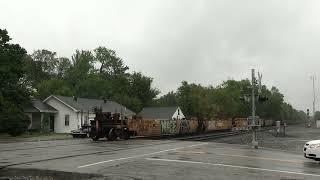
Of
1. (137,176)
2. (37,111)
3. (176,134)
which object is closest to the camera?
(137,176)

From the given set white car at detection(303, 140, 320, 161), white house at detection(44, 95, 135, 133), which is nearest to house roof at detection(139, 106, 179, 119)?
white house at detection(44, 95, 135, 133)

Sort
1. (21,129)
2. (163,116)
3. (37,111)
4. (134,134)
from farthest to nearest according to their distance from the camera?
(163,116) → (37,111) → (21,129) → (134,134)

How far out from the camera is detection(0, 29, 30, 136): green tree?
52.0 m

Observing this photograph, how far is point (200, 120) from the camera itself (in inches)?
2569

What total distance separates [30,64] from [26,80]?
3975 millimetres

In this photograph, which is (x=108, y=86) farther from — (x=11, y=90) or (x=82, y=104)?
(x=11, y=90)

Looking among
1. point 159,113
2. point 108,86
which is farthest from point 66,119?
point 108,86

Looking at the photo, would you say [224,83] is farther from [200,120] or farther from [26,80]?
[200,120]

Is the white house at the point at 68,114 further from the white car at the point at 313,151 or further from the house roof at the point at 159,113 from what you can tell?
the white car at the point at 313,151

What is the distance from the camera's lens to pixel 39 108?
6456 centimetres

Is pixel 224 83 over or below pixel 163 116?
over

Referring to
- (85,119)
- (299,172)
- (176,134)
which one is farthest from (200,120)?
(299,172)

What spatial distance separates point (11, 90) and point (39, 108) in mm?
9257

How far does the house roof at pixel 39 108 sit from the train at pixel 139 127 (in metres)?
17.8
